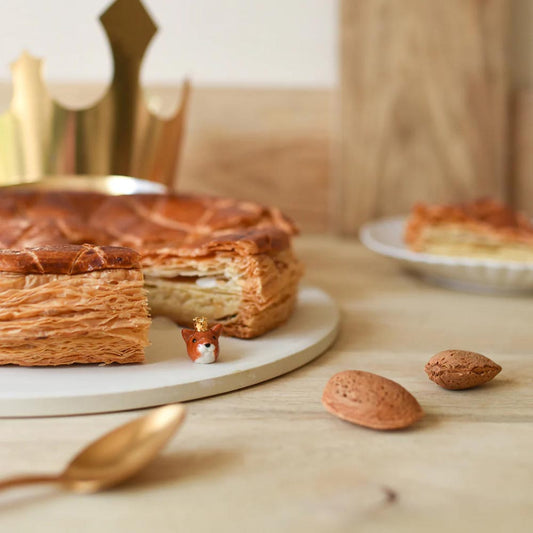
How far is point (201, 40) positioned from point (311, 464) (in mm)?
1773

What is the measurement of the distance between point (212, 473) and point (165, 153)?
4.08 feet

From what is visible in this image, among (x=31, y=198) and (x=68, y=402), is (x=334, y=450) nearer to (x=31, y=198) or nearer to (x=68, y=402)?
(x=68, y=402)

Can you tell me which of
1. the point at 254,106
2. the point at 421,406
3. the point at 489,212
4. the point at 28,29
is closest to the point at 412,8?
the point at 254,106

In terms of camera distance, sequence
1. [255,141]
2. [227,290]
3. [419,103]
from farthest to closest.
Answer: [255,141], [419,103], [227,290]

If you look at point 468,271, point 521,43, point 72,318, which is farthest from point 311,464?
point 521,43

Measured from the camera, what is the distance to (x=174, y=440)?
88 cm

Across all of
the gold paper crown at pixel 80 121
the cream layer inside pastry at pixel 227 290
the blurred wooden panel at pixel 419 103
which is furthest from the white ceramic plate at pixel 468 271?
the gold paper crown at pixel 80 121

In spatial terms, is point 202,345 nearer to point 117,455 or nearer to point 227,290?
point 227,290

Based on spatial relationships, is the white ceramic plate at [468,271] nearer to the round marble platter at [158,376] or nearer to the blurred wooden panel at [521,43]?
the round marble platter at [158,376]

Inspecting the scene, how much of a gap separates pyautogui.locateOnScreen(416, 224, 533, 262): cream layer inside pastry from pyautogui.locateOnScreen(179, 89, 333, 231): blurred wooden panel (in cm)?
62

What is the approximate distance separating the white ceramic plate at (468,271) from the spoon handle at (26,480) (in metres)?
1.08

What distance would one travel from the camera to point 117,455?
783 mm

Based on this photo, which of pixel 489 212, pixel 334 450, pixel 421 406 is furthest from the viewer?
pixel 489 212

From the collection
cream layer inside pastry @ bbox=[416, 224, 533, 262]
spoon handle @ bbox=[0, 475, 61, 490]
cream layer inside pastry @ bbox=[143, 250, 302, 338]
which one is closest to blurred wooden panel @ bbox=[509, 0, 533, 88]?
cream layer inside pastry @ bbox=[416, 224, 533, 262]
